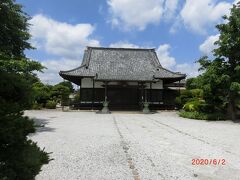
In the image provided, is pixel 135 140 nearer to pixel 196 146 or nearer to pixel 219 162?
pixel 196 146

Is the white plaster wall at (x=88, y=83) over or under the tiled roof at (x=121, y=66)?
under

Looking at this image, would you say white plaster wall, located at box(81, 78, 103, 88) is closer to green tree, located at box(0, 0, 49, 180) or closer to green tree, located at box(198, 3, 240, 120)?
green tree, located at box(198, 3, 240, 120)

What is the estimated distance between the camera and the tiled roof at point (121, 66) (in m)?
30.2

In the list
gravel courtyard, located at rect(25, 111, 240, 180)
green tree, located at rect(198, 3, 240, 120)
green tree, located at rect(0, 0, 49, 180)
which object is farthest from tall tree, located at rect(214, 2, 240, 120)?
green tree, located at rect(0, 0, 49, 180)

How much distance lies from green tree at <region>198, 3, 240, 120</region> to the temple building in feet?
30.6

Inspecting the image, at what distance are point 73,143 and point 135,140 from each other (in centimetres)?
222

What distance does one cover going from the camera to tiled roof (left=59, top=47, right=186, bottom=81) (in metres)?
30.2

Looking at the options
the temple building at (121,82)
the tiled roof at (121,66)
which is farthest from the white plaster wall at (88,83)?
the tiled roof at (121,66)

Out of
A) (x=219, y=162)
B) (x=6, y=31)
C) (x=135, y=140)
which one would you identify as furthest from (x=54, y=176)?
(x=6, y=31)

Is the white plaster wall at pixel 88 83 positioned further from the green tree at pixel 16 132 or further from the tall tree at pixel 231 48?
the green tree at pixel 16 132

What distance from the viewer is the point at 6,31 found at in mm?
12648

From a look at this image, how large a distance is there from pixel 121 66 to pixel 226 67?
1424 cm

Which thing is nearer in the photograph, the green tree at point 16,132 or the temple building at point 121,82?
the green tree at point 16,132

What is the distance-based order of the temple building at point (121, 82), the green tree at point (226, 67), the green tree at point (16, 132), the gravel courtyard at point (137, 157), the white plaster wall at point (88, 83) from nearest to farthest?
the green tree at point (16, 132), the gravel courtyard at point (137, 157), the green tree at point (226, 67), the temple building at point (121, 82), the white plaster wall at point (88, 83)
